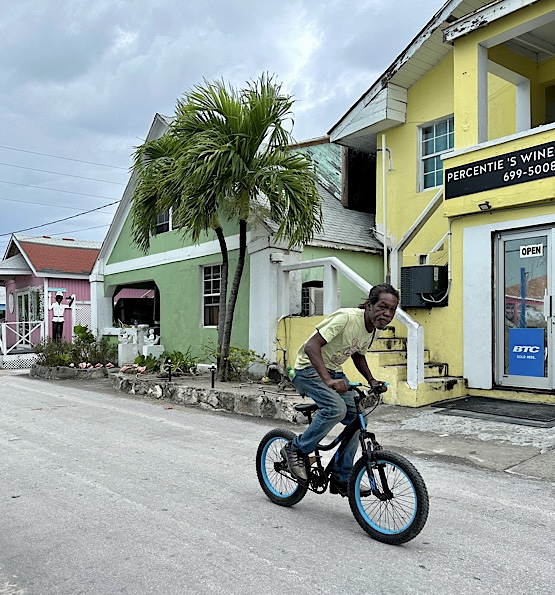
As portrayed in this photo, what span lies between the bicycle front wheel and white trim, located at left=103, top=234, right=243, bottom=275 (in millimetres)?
9157

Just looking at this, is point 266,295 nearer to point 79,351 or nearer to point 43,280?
point 79,351

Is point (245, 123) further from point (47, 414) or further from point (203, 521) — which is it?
point (203, 521)

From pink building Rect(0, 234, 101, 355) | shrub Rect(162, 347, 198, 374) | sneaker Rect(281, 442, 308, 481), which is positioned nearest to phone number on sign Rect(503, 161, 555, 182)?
sneaker Rect(281, 442, 308, 481)

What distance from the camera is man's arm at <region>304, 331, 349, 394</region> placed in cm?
425

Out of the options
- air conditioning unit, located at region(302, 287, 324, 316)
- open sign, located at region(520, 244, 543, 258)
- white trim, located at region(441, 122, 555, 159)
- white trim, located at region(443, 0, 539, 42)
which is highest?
white trim, located at region(443, 0, 539, 42)

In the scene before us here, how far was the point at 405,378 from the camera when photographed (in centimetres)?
998

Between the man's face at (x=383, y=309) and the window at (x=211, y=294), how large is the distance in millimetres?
10105

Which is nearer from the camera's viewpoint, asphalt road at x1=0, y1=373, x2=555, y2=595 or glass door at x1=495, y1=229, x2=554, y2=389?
asphalt road at x1=0, y1=373, x2=555, y2=595

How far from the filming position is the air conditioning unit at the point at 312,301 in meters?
14.0

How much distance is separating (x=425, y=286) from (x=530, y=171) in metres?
2.52

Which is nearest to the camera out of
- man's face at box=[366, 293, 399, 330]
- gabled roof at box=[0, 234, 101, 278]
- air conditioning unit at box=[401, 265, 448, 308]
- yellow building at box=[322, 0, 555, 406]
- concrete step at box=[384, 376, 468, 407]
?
man's face at box=[366, 293, 399, 330]

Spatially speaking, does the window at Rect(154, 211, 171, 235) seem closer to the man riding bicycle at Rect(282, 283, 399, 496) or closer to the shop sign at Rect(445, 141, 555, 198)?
the shop sign at Rect(445, 141, 555, 198)

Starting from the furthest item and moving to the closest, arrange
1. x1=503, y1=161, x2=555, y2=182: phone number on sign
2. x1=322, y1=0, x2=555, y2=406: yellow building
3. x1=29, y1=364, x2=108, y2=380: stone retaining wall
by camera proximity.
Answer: x1=29, y1=364, x2=108, y2=380: stone retaining wall → x1=322, y1=0, x2=555, y2=406: yellow building → x1=503, y1=161, x2=555, y2=182: phone number on sign

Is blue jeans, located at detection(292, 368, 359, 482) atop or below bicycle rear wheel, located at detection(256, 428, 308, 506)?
atop
